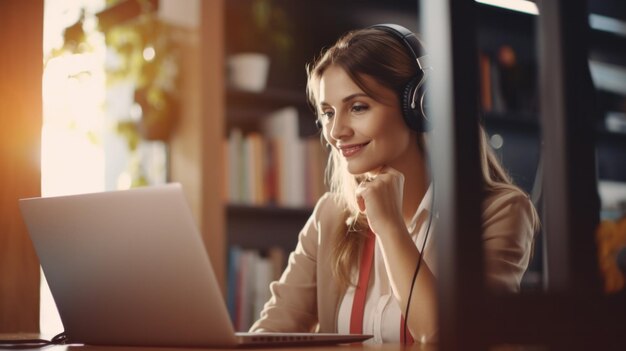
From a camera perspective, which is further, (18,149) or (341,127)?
(341,127)

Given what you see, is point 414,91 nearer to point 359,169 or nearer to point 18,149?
point 359,169

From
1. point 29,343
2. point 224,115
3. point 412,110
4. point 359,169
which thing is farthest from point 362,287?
point 224,115

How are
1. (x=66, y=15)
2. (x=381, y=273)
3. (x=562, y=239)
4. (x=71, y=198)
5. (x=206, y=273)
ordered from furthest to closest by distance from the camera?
(x=66, y=15) → (x=381, y=273) → (x=71, y=198) → (x=206, y=273) → (x=562, y=239)

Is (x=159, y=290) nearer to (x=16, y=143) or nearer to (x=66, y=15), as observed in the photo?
(x=16, y=143)

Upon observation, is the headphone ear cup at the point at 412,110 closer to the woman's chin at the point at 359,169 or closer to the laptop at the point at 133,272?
the woman's chin at the point at 359,169

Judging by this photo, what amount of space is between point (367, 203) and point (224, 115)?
5.14 feet

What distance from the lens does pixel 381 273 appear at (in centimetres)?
160

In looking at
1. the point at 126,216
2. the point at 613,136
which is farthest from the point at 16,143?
the point at 613,136

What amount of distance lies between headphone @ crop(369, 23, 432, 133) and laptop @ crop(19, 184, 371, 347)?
56cm

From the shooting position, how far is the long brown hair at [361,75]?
1.60 metres

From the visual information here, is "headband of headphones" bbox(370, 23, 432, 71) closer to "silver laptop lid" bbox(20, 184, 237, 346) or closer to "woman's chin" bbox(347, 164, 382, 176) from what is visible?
"woman's chin" bbox(347, 164, 382, 176)

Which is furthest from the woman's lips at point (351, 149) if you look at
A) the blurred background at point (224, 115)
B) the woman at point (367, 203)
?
the blurred background at point (224, 115)

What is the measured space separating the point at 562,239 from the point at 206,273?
0.47m

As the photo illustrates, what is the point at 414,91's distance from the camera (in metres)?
1.48
